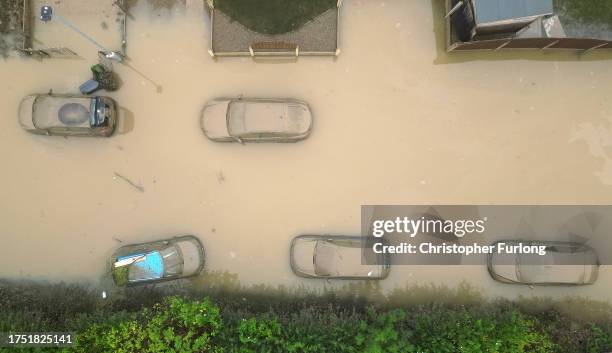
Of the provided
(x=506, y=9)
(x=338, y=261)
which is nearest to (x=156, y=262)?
(x=338, y=261)

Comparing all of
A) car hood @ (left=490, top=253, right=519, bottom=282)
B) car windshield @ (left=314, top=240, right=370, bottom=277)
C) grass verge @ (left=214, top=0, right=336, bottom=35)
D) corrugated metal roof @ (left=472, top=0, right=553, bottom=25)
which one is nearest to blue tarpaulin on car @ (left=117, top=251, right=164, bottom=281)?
car windshield @ (left=314, top=240, right=370, bottom=277)

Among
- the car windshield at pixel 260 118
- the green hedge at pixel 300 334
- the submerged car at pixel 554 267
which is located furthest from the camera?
the submerged car at pixel 554 267

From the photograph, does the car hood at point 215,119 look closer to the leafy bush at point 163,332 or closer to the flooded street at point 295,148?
the flooded street at point 295,148

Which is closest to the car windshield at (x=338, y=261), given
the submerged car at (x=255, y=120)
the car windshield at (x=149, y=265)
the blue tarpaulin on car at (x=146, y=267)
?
the submerged car at (x=255, y=120)

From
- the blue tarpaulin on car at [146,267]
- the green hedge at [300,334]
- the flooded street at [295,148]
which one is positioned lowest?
the green hedge at [300,334]

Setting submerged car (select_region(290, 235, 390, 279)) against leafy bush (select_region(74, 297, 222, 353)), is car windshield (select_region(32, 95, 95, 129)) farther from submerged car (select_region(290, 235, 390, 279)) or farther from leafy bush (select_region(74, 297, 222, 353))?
submerged car (select_region(290, 235, 390, 279))

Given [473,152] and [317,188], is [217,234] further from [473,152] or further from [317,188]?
[473,152]
